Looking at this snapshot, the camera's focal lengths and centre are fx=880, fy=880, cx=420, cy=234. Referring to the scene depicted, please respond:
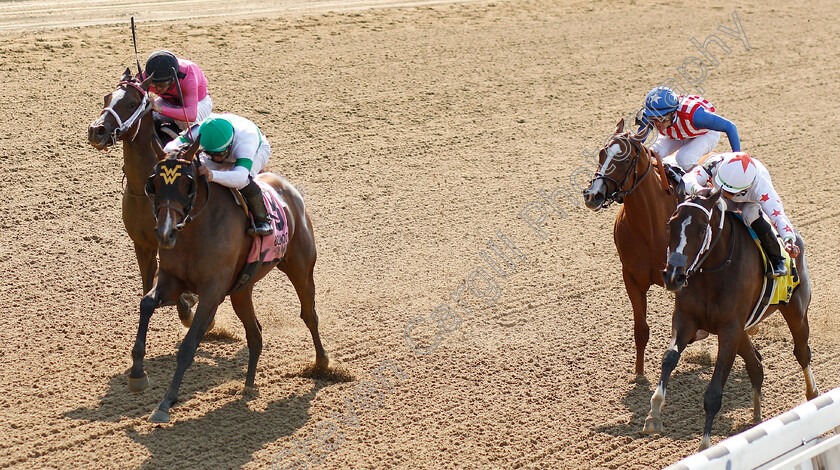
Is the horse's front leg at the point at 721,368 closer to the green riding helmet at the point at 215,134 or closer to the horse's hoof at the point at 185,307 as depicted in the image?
the green riding helmet at the point at 215,134

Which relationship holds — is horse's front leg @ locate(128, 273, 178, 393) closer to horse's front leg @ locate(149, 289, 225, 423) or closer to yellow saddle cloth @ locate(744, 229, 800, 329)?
horse's front leg @ locate(149, 289, 225, 423)

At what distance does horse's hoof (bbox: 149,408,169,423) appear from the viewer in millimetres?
5883

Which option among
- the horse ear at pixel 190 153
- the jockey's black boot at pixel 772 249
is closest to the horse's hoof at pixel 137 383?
the horse ear at pixel 190 153

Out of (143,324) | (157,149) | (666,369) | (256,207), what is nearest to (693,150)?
(666,369)

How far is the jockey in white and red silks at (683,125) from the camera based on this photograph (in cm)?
756

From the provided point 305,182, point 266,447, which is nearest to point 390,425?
point 266,447

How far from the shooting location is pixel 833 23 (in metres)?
18.1

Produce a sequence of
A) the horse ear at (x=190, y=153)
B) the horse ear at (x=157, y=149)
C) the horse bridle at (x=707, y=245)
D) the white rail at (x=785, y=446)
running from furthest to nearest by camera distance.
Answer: the horse ear at (x=157, y=149)
the horse ear at (x=190, y=153)
the horse bridle at (x=707, y=245)
the white rail at (x=785, y=446)

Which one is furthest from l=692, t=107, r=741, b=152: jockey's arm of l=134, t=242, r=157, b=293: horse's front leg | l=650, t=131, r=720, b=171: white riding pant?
l=134, t=242, r=157, b=293: horse's front leg

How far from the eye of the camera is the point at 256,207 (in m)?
6.37

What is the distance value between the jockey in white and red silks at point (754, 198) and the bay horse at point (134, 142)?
13.3ft

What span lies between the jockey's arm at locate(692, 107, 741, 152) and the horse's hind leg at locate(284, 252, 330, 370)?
11.6ft

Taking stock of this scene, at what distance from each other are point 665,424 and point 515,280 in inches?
110

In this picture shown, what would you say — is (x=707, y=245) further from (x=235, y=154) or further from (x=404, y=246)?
(x=404, y=246)
